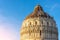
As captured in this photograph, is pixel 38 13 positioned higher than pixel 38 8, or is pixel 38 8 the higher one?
pixel 38 8

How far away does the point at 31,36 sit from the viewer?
5356 cm

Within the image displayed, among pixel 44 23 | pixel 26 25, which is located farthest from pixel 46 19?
pixel 26 25

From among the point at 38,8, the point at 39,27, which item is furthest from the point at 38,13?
the point at 39,27

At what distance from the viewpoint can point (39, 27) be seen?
53938 mm

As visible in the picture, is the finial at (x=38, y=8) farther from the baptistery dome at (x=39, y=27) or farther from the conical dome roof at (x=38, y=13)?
the baptistery dome at (x=39, y=27)

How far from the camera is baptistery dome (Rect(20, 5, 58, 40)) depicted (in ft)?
176

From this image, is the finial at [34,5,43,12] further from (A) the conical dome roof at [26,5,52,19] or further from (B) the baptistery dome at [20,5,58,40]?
(B) the baptistery dome at [20,5,58,40]

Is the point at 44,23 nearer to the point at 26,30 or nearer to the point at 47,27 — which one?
the point at 47,27

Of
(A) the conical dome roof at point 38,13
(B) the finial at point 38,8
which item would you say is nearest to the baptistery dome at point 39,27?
(A) the conical dome roof at point 38,13

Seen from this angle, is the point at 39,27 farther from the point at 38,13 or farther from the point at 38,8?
the point at 38,8

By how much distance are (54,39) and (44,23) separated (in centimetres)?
437

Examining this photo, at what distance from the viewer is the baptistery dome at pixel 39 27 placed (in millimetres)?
53531

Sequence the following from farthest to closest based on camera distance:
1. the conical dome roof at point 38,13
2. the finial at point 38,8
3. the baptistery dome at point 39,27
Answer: the finial at point 38,8 → the conical dome roof at point 38,13 → the baptistery dome at point 39,27

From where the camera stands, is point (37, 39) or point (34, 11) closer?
point (37, 39)
